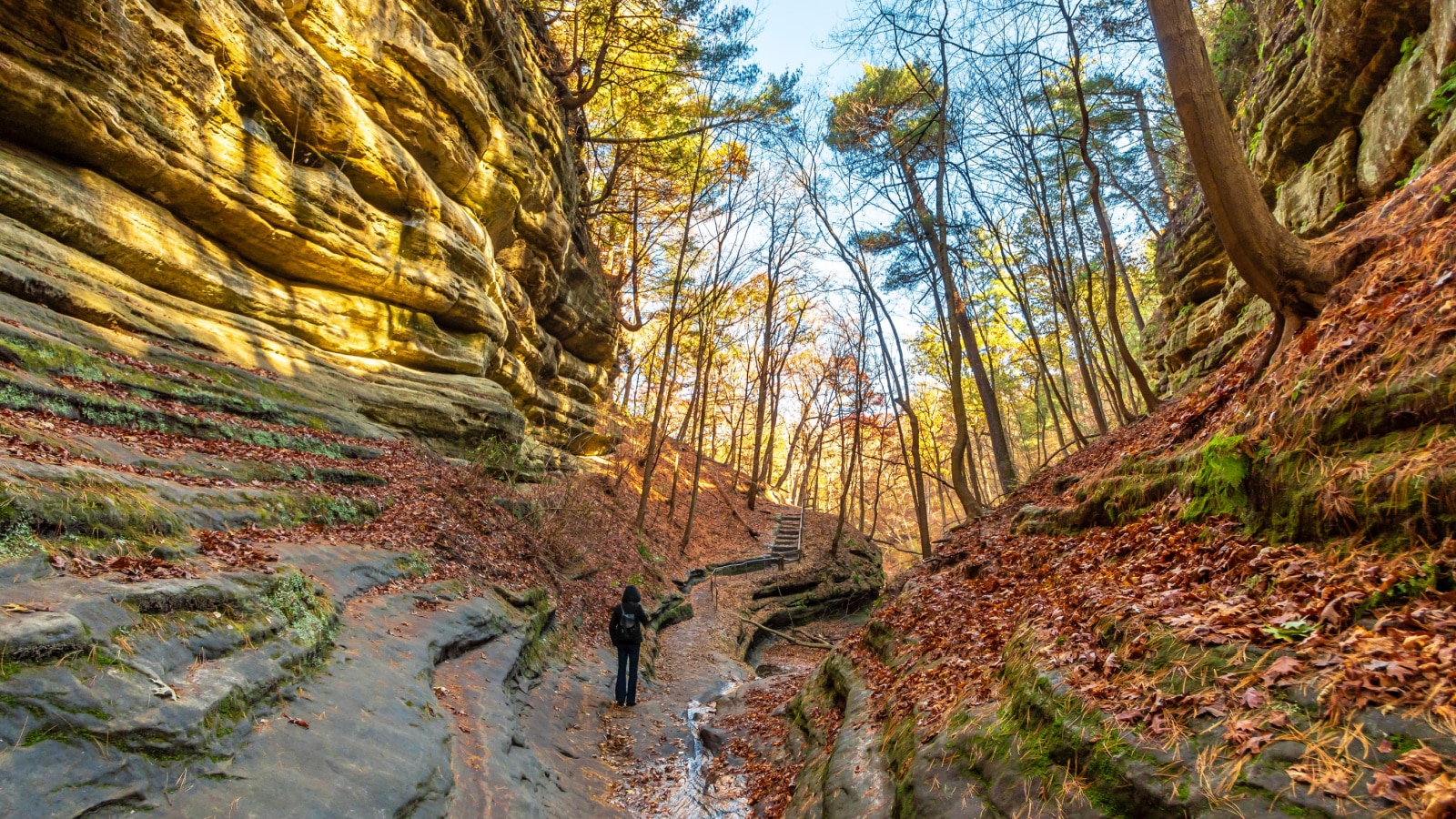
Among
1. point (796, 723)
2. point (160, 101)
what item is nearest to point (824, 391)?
point (796, 723)

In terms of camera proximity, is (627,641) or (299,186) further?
(299,186)

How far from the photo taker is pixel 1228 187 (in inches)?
219

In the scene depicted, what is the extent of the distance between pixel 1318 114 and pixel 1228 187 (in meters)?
6.35

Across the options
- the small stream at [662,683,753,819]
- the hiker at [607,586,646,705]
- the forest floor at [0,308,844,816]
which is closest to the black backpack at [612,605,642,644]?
the hiker at [607,586,646,705]

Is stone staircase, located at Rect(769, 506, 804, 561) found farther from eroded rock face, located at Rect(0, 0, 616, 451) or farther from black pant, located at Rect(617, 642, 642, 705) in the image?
black pant, located at Rect(617, 642, 642, 705)

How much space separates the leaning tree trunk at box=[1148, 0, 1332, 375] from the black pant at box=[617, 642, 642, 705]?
927 cm

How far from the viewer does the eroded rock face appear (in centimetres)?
802

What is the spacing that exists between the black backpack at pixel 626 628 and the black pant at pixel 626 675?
0.37 feet

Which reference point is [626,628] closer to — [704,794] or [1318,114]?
[704,794]

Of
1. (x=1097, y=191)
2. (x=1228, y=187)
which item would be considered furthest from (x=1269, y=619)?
(x=1097, y=191)

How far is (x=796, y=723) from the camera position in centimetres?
855

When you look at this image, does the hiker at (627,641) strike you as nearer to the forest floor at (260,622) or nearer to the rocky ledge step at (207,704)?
the forest floor at (260,622)

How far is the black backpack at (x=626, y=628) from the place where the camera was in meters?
9.80

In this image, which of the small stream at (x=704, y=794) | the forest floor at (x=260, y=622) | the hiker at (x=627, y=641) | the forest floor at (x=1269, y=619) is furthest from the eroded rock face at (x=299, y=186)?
the forest floor at (x=1269, y=619)
